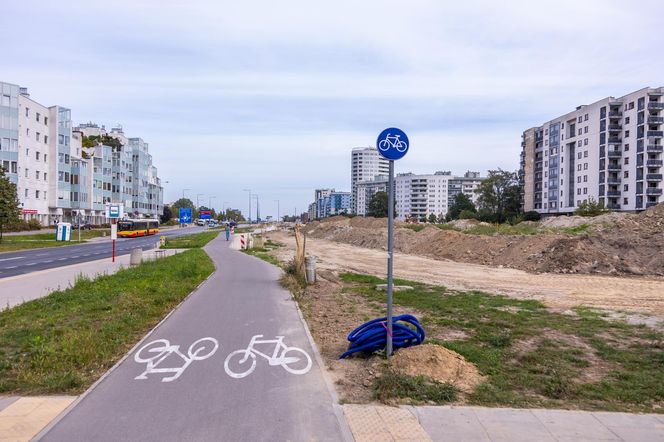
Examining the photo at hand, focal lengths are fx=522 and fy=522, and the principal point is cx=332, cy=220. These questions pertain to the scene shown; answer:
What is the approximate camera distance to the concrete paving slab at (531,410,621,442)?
4508 mm

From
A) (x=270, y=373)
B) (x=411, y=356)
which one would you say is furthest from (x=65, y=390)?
(x=411, y=356)

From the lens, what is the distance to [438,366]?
630 cm

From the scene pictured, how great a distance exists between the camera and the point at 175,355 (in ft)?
23.9

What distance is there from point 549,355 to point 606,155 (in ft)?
250

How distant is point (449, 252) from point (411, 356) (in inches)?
1135

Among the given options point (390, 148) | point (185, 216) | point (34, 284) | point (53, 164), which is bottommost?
point (34, 284)

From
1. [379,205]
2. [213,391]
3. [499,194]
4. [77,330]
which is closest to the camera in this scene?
[213,391]

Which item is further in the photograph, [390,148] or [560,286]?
[560,286]

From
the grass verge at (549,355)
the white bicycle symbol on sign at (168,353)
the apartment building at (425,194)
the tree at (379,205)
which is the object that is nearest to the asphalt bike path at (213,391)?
the white bicycle symbol on sign at (168,353)

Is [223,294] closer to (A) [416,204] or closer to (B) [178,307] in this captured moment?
(B) [178,307]

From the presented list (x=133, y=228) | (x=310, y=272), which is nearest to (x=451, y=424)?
(x=310, y=272)

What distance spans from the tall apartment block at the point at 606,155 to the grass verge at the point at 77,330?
7168 centimetres

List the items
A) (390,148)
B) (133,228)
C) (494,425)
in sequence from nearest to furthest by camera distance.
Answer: (494,425) < (390,148) < (133,228)

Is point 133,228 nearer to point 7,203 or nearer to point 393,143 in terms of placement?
point 7,203
